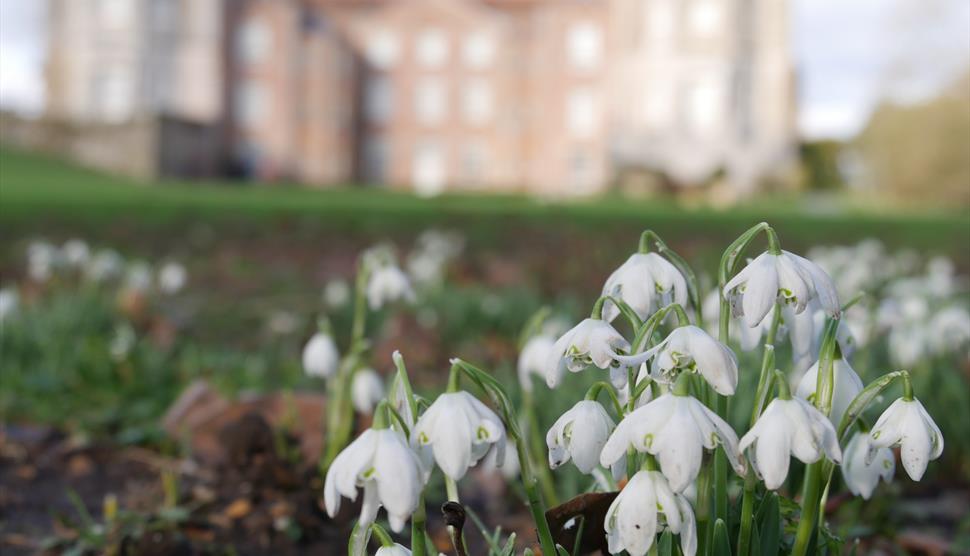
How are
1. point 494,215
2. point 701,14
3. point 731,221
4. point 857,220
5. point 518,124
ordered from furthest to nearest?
point 518,124 → point 701,14 → point 857,220 → point 731,221 → point 494,215

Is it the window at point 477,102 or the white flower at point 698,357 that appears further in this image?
the window at point 477,102

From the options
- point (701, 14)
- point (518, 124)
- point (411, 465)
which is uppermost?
point (701, 14)

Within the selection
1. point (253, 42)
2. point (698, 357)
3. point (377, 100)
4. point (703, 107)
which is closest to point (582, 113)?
point (703, 107)

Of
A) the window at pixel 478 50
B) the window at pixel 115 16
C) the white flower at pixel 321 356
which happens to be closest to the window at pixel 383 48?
the window at pixel 478 50

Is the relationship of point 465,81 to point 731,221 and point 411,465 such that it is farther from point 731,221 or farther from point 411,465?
point 411,465

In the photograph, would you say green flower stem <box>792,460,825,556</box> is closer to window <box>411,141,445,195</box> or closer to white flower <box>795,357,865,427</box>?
white flower <box>795,357,865,427</box>

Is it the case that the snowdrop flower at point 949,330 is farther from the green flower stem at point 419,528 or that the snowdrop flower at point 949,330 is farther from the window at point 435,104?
the window at point 435,104

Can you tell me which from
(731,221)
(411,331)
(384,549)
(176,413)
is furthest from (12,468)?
(731,221)

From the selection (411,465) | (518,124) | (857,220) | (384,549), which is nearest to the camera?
(411,465)
